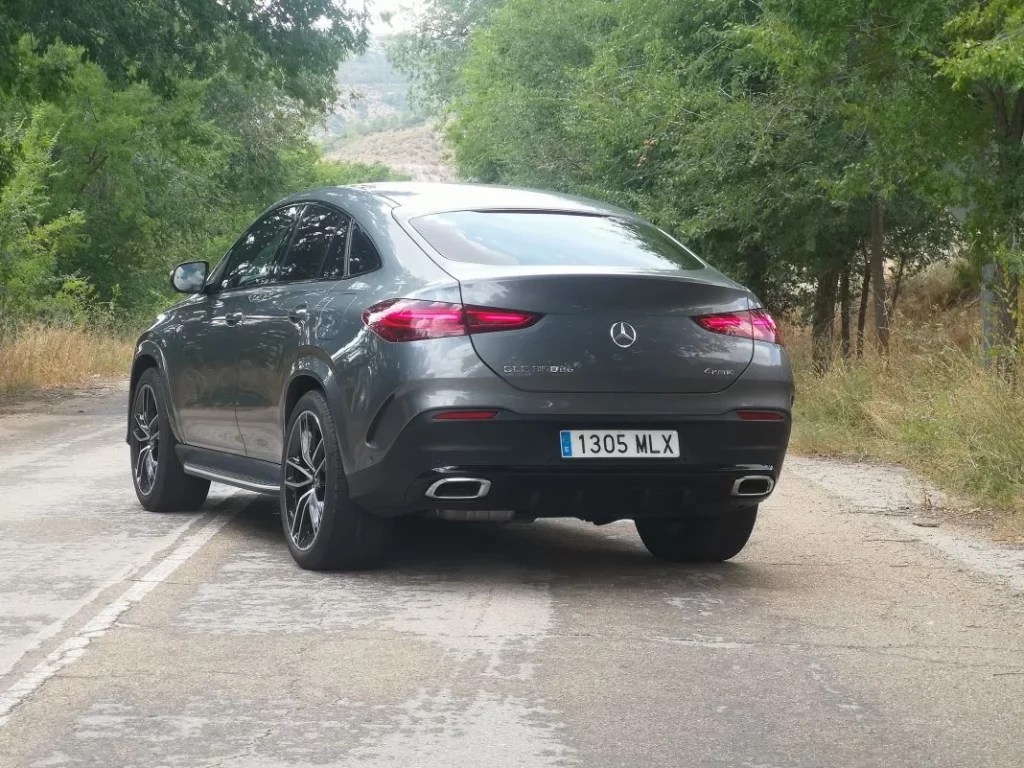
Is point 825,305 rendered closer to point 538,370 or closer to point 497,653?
point 538,370

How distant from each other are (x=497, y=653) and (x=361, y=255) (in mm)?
2386

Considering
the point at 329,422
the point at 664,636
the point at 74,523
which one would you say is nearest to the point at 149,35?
the point at 74,523

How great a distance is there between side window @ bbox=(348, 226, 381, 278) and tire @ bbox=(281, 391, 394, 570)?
578mm

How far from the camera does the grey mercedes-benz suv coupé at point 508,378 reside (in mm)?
6789

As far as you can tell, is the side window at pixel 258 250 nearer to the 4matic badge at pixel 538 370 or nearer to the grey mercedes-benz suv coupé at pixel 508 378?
the grey mercedes-benz suv coupé at pixel 508 378

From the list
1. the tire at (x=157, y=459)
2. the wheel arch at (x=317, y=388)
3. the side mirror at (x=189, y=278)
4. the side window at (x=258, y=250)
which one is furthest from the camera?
the tire at (x=157, y=459)

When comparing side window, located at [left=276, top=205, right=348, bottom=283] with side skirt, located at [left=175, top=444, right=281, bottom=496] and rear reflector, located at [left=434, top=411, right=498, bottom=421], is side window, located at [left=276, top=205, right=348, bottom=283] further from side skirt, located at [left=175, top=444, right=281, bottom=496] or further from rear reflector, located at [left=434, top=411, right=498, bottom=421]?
rear reflector, located at [left=434, top=411, right=498, bottom=421]

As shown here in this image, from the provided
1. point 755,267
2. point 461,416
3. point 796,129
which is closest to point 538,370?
point 461,416

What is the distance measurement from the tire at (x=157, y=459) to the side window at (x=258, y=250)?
93 cm

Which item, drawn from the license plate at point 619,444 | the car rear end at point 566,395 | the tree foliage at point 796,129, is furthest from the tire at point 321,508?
the tree foliage at point 796,129

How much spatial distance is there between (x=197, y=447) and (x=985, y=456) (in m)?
4.79

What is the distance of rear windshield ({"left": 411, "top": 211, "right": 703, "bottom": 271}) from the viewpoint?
23.7 ft

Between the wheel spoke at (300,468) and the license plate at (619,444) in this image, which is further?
the wheel spoke at (300,468)

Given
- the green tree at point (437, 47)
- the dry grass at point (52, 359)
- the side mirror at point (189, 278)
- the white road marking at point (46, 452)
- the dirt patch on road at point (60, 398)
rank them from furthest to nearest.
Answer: the green tree at point (437, 47), the dry grass at point (52, 359), the dirt patch on road at point (60, 398), the white road marking at point (46, 452), the side mirror at point (189, 278)
